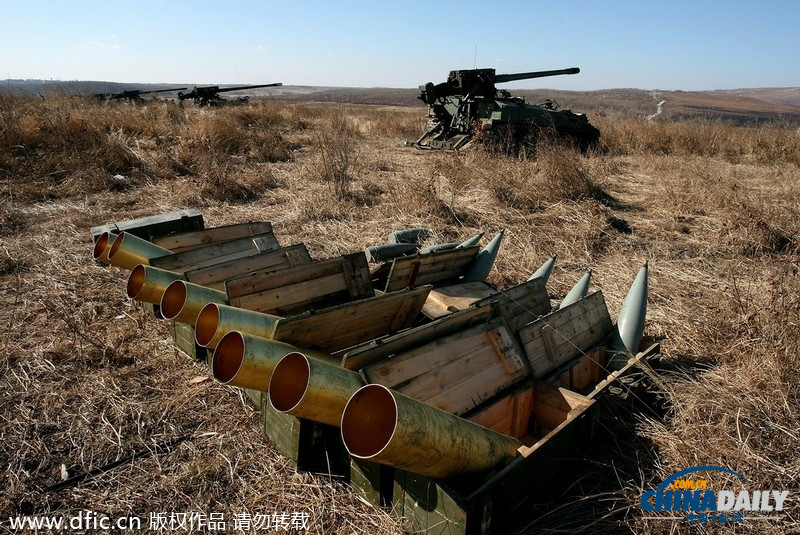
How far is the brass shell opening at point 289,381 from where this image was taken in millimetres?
2020

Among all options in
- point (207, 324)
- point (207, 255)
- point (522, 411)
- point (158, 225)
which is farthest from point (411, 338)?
point (158, 225)

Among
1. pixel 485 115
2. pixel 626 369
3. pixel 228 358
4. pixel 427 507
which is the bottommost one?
pixel 427 507

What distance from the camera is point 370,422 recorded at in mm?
1931

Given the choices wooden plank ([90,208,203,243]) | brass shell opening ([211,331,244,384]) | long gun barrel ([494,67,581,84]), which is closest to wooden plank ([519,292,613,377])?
brass shell opening ([211,331,244,384])

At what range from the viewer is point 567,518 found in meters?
2.23

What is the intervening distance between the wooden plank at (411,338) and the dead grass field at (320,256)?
80cm

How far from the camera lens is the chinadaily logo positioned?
2053 mm

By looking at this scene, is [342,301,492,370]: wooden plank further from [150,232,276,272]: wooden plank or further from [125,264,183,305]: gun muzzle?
[150,232,276,272]: wooden plank

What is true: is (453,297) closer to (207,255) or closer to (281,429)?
(281,429)

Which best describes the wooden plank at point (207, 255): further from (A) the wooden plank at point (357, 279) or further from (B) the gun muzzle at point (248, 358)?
(B) the gun muzzle at point (248, 358)

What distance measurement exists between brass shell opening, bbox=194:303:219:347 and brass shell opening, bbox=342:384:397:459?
1000 millimetres

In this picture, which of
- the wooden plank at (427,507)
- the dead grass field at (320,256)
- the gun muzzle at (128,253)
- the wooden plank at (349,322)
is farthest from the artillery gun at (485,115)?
the wooden plank at (427,507)

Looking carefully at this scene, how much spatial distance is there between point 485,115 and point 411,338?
1189 cm

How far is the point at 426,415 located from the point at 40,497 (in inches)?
87.3
